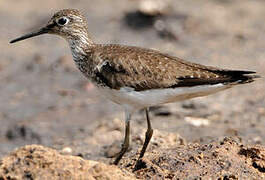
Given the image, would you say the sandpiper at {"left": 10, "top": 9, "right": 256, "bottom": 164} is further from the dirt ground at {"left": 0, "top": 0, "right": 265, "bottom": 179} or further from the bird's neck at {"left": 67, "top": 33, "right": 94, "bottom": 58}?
the dirt ground at {"left": 0, "top": 0, "right": 265, "bottom": 179}

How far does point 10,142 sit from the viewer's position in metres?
9.42

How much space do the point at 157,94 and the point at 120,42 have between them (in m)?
6.11

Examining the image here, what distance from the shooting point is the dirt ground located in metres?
6.02

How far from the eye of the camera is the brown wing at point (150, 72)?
6.50 metres

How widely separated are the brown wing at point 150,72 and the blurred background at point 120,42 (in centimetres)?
177

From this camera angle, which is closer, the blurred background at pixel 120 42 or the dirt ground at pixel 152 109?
the dirt ground at pixel 152 109

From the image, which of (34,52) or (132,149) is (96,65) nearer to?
(132,149)

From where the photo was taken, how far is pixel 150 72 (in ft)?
21.8

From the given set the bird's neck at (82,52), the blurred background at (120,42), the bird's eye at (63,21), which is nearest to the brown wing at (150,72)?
the bird's neck at (82,52)

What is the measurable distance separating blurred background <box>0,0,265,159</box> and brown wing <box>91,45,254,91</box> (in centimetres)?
177

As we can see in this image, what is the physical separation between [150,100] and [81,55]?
124 cm

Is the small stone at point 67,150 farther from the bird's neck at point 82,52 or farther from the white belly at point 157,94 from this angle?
the white belly at point 157,94

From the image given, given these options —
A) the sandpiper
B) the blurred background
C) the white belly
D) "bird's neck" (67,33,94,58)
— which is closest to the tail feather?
the sandpiper

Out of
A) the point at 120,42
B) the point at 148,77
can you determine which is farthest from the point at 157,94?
the point at 120,42
